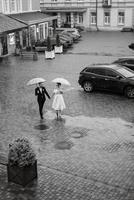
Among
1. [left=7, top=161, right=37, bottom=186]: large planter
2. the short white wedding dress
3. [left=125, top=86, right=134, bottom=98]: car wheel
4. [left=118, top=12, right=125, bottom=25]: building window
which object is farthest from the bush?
[left=118, top=12, right=125, bottom=25]: building window

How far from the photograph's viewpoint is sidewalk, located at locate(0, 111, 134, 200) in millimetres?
10430

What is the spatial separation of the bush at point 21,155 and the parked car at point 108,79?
1040 centimetres

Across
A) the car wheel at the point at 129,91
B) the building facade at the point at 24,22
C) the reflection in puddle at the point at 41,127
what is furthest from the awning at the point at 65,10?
the reflection in puddle at the point at 41,127

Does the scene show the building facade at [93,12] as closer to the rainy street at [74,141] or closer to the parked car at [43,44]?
the parked car at [43,44]

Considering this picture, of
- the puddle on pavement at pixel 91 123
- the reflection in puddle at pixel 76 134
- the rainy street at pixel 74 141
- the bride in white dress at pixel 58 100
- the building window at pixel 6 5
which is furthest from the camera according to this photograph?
the building window at pixel 6 5

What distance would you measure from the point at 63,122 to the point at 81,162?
172 inches

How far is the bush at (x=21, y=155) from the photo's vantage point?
1079cm

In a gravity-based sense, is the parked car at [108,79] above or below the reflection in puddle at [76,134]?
above

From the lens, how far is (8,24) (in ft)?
118

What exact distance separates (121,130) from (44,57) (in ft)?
71.1

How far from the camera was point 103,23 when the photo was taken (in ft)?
197

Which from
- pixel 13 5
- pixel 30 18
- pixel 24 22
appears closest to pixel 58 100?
pixel 24 22

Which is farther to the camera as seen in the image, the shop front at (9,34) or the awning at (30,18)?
the awning at (30,18)

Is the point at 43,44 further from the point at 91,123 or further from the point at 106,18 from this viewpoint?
the point at 91,123
